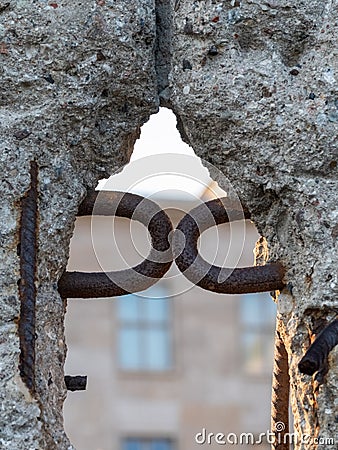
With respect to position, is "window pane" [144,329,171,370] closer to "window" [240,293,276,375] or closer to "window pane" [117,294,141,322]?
"window pane" [117,294,141,322]

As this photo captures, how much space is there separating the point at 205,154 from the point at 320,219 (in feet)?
0.54

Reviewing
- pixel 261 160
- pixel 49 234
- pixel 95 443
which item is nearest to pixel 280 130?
pixel 261 160

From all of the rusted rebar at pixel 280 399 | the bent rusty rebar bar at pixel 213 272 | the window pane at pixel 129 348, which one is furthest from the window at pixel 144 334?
the bent rusty rebar bar at pixel 213 272

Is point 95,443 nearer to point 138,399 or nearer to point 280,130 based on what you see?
point 138,399

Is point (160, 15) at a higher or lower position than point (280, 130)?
higher

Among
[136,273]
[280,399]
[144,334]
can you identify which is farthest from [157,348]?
[136,273]

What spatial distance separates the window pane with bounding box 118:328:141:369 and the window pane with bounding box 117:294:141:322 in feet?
0.40

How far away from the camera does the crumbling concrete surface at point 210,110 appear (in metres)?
1.25

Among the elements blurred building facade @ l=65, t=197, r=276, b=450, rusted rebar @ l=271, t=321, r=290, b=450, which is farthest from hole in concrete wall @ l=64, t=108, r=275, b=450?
rusted rebar @ l=271, t=321, r=290, b=450

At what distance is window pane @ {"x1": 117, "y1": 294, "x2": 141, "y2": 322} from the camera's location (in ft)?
34.8

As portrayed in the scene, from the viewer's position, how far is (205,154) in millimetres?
1305

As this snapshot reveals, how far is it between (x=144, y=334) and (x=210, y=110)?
9.61 m

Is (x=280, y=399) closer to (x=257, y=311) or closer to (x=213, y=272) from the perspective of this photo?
(x=213, y=272)

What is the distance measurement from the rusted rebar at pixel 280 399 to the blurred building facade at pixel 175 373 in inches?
342
